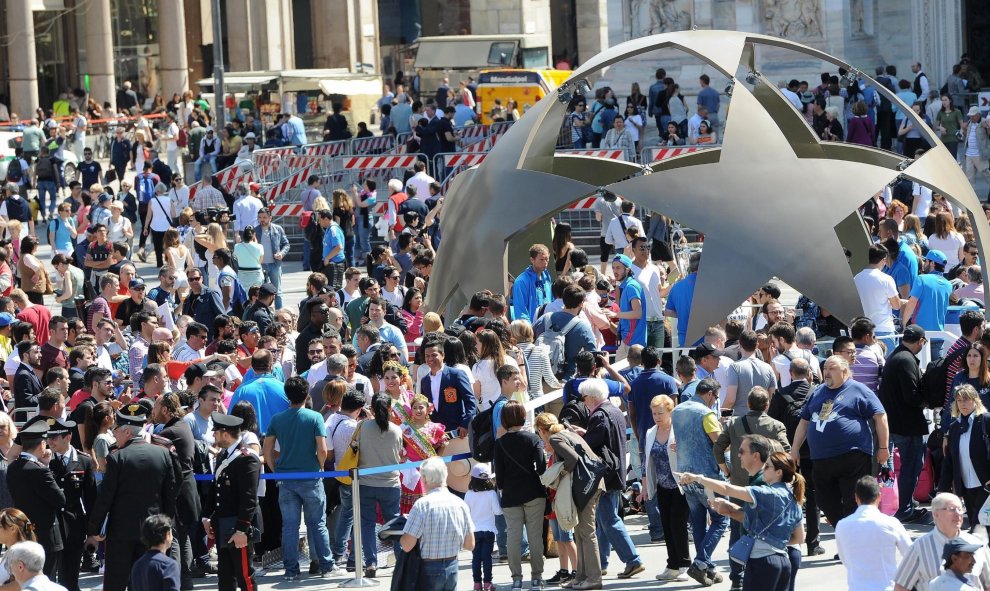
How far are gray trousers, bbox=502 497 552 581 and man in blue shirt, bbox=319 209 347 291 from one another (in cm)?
1044

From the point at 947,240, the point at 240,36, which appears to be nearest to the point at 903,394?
the point at 947,240

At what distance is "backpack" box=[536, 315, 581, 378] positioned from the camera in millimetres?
15062

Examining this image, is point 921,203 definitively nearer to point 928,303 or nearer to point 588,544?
point 928,303

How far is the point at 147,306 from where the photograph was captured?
17.4 meters

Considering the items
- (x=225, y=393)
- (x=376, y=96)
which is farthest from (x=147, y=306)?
(x=376, y=96)

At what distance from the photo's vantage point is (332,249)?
2225cm

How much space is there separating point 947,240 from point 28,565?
12.5m

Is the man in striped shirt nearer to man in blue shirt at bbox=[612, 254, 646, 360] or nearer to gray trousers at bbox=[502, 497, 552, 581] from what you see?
gray trousers at bbox=[502, 497, 552, 581]

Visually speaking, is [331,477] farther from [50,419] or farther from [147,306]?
[147,306]

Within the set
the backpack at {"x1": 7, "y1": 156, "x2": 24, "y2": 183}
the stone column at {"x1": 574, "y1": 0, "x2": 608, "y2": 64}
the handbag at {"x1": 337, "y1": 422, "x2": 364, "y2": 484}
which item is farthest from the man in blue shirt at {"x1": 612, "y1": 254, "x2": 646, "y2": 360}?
the stone column at {"x1": 574, "y1": 0, "x2": 608, "y2": 64}

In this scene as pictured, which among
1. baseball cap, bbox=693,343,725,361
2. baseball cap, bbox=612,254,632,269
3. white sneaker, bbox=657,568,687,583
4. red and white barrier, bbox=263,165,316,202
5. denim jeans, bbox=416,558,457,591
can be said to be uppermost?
red and white barrier, bbox=263,165,316,202

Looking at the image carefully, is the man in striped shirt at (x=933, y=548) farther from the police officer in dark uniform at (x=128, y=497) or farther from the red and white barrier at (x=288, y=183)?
the red and white barrier at (x=288, y=183)

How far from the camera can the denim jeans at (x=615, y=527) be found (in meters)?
12.2

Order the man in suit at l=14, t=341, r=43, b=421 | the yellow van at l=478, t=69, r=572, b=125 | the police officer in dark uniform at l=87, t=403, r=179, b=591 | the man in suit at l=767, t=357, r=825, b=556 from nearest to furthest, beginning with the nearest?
1. the police officer in dark uniform at l=87, t=403, r=179, b=591
2. the man in suit at l=767, t=357, r=825, b=556
3. the man in suit at l=14, t=341, r=43, b=421
4. the yellow van at l=478, t=69, r=572, b=125
